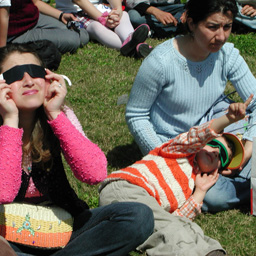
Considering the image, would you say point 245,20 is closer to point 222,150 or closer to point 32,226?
point 222,150

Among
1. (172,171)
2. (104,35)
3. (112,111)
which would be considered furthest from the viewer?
(104,35)

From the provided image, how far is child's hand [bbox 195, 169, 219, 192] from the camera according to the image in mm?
3689

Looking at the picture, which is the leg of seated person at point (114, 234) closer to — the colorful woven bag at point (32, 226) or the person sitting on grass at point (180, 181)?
→ the colorful woven bag at point (32, 226)

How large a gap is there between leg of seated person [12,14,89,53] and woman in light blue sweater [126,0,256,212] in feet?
9.19

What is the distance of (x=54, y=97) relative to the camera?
9.20ft

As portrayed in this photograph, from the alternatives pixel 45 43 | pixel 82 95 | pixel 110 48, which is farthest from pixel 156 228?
pixel 110 48

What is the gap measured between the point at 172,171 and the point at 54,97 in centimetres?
114

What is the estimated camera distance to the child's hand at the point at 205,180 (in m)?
3.69

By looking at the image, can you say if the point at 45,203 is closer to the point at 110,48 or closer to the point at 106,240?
the point at 106,240

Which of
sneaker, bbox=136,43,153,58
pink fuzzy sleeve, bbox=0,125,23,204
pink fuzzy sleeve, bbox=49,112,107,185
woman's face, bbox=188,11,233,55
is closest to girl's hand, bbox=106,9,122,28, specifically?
sneaker, bbox=136,43,153,58

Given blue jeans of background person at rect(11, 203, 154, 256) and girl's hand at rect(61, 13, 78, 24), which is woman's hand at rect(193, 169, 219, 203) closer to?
blue jeans of background person at rect(11, 203, 154, 256)

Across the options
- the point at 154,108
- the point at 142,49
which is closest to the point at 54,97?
the point at 154,108

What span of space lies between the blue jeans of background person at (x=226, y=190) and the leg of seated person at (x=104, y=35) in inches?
119

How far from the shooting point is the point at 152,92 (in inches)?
151
